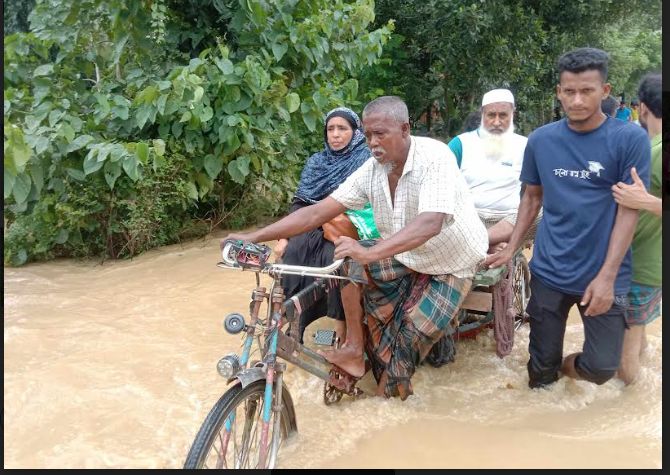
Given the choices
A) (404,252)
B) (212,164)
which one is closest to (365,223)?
(404,252)

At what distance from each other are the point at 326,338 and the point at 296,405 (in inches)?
23.1

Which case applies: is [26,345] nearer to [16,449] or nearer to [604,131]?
[16,449]

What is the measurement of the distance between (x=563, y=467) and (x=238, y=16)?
4.52 m

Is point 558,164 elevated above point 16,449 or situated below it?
above

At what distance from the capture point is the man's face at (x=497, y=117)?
14.1 feet

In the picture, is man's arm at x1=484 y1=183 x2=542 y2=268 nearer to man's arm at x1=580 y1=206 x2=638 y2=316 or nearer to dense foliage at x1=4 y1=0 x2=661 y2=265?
man's arm at x1=580 y1=206 x2=638 y2=316

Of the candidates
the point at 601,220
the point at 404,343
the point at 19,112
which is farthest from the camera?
the point at 19,112

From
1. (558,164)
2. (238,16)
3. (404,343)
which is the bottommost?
(404,343)

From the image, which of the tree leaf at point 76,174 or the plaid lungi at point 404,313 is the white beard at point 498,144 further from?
the tree leaf at point 76,174

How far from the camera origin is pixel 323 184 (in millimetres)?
3959

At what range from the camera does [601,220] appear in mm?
2846

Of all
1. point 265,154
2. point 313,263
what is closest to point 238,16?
point 265,154

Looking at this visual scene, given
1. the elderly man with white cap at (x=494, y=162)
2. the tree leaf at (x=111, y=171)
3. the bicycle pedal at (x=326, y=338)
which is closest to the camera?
the bicycle pedal at (x=326, y=338)

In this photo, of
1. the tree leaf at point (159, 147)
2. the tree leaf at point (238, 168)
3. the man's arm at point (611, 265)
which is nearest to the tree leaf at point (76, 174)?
the tree leaf at point (159, 147)
